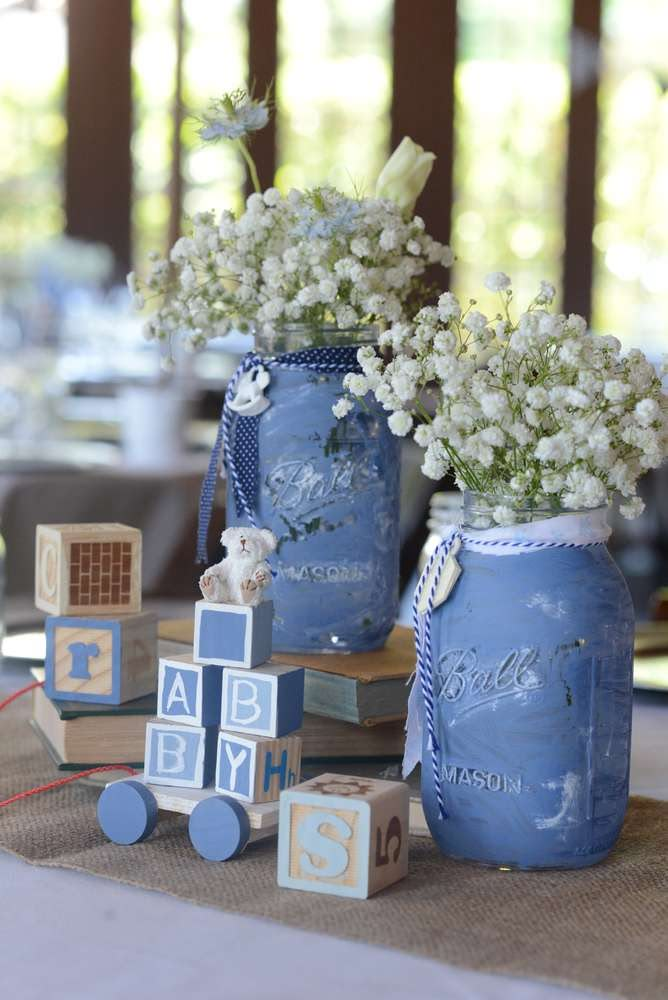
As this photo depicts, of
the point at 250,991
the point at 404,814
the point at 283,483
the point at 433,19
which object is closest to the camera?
the point at 250,991

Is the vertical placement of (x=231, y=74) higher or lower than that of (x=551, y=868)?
higher

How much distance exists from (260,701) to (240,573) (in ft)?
0.29

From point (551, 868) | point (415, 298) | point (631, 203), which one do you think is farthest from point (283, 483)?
point (631, 203)

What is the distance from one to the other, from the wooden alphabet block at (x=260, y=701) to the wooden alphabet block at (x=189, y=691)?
0.02m

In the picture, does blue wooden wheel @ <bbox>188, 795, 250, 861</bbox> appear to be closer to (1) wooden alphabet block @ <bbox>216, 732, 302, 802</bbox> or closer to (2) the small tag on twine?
(1) wooden alphabet block @ <bbox>216, 732, 302, 802</bbox>

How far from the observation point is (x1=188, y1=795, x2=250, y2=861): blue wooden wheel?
2.87ft

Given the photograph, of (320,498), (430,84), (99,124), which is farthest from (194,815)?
(99,124)

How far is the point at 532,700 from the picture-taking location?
844 mm

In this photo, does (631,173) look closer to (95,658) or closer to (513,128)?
(513,128)

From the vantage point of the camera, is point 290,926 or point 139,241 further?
point 139,241

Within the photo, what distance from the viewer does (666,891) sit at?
0.85 m

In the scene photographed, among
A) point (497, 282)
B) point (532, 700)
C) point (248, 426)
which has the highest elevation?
point (497, 282)

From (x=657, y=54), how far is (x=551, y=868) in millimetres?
8848

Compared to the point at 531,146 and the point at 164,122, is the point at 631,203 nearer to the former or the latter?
the point at 531,146
